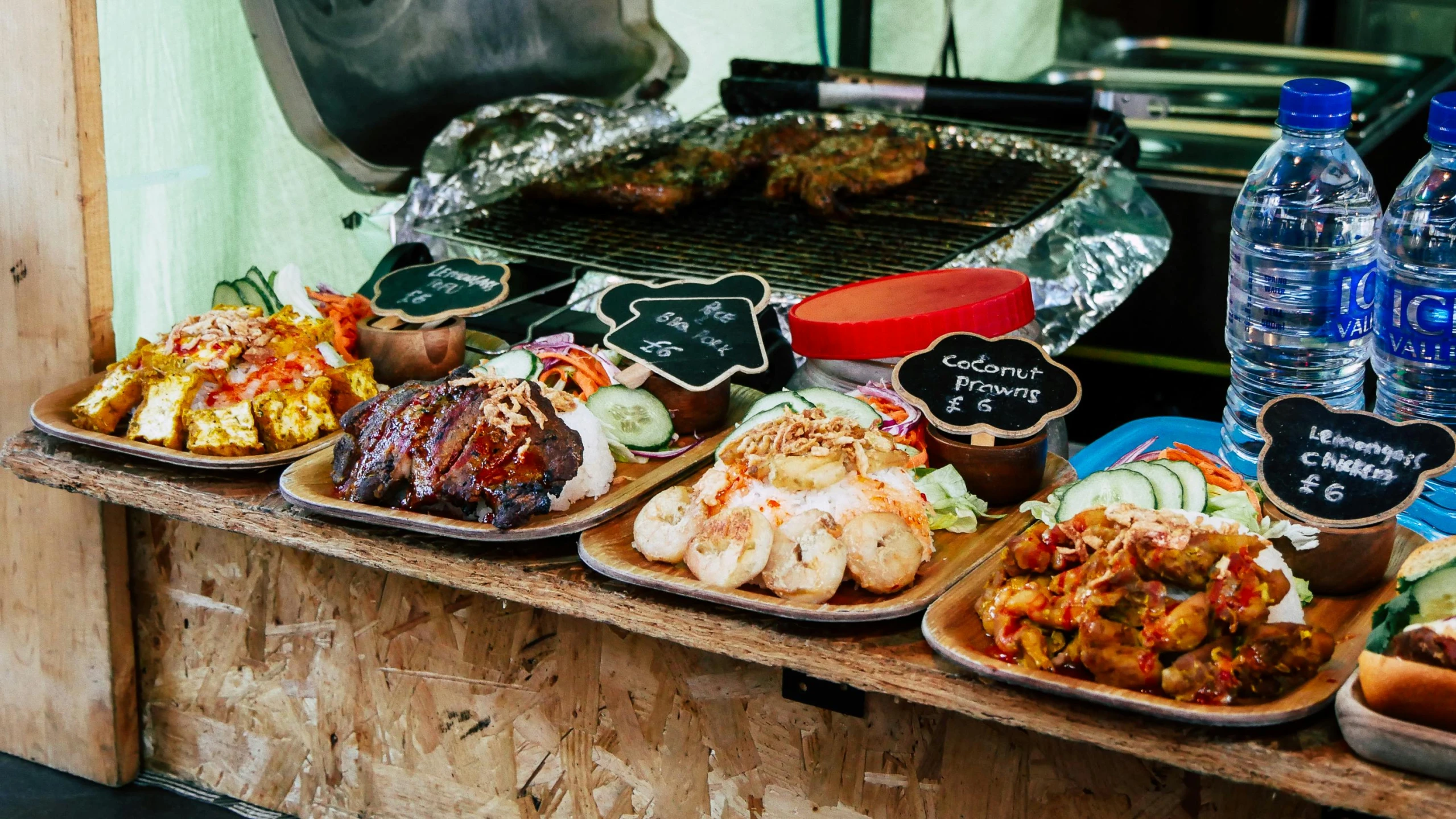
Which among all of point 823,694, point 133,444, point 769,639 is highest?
point 133,444

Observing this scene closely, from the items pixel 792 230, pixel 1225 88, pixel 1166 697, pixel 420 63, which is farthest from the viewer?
pixel 1225 88

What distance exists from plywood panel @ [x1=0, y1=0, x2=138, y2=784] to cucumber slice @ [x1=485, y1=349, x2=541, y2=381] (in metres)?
0.89

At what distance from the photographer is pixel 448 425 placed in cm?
211

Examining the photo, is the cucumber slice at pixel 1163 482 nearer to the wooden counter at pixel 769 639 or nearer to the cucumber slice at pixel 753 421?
the wooden counter at pixel 769 639

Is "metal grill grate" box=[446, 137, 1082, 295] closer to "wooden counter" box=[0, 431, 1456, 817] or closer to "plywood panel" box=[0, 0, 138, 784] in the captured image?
"plywood panel" box=[0, 0, 138, 784]

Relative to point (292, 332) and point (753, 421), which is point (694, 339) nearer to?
point (753, 421)

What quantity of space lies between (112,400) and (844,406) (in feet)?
4.33

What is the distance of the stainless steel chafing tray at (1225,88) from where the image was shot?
437cm

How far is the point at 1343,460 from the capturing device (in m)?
1.87

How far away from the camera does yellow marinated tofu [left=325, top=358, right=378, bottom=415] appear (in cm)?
245

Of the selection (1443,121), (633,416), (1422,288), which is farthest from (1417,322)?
(633,416)

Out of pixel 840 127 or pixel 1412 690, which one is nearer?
pixel 1412 690

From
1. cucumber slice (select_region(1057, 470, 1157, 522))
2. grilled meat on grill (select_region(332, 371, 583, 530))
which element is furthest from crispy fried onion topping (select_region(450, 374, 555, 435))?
cucumber slice (select_region(1057, 470, 1157, 522))

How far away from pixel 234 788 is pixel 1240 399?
2145 mm
